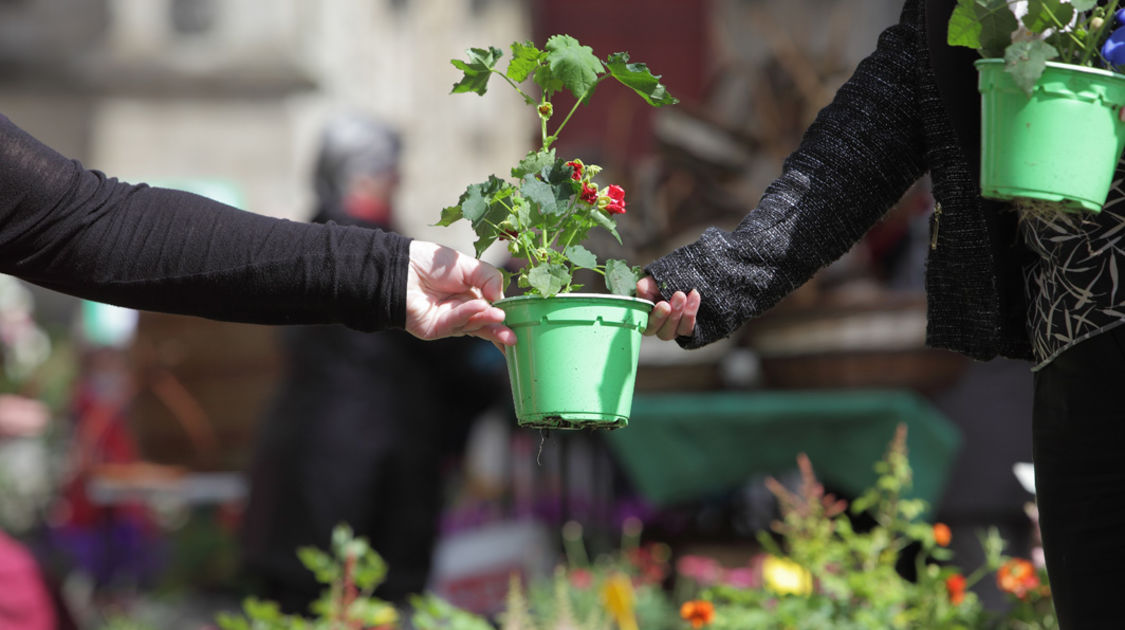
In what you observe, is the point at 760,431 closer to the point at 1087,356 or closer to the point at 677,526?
the point at 677,526

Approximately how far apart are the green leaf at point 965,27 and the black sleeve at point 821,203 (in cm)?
27

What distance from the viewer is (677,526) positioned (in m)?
3.92

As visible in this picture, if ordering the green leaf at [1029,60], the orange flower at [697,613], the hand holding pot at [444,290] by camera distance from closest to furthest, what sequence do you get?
the green leaf at [1029,60] → the hand holding pot at [444,290] → the orange flower at [697,613]

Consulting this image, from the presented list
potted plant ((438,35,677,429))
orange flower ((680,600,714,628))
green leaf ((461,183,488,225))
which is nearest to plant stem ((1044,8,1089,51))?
potted plant ((438,35,677,429))

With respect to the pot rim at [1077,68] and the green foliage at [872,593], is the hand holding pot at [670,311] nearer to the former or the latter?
the pot rim at [1077,68]

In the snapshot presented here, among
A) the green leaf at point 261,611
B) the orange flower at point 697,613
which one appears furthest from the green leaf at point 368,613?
the orange flower at point 697,613

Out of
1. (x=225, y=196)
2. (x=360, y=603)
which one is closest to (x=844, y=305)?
(x=360, y=603)

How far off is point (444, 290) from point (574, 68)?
31cm

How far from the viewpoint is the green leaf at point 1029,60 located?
3.62ft

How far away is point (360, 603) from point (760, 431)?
5.75 feet

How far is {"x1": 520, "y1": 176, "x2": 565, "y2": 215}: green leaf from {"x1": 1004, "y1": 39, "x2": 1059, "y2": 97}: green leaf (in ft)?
1.64

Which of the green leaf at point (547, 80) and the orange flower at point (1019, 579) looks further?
the orange flower at point (1019, 579)

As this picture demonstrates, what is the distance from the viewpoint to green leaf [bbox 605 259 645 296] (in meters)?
1.40

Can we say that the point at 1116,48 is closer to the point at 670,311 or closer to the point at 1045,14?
the point at 1045,14
